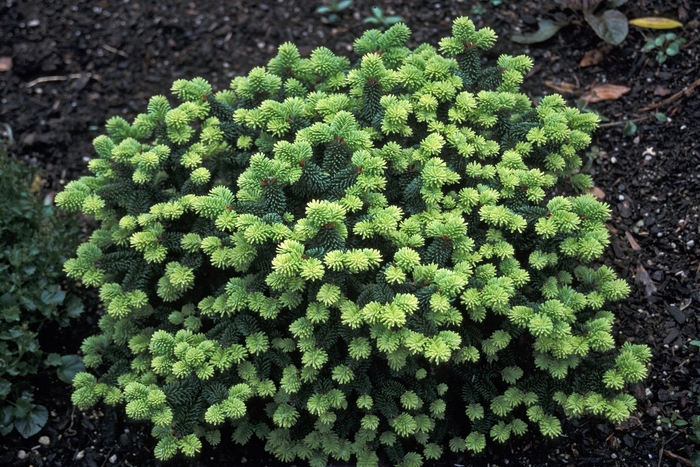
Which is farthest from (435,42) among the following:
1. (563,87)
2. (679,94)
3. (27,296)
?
(27,296)

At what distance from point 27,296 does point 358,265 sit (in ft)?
6.20

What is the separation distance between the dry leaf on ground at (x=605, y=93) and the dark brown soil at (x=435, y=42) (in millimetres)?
38

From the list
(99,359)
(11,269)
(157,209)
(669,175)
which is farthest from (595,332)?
(11,269)

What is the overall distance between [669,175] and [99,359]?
3.13 m

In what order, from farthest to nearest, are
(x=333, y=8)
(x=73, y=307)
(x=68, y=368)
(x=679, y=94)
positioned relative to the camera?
(x=333, y=8) < (x=679, y=94) < (x=73, y=307) < (x=68, y=368)

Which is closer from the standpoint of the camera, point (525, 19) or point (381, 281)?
point (381, 281)

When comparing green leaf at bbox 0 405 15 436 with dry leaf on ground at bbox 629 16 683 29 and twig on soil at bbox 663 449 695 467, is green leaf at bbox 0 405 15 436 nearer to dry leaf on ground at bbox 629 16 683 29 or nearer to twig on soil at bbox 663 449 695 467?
twig on soil at bbox 663 449 695 467

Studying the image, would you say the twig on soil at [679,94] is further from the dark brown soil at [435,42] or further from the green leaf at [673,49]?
the green leaf at [673,49]

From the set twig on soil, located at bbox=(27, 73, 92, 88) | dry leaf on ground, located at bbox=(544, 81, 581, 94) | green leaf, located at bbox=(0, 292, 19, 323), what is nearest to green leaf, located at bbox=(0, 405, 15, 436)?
green leaf, located at bbox=(0, 292, 19, 323)

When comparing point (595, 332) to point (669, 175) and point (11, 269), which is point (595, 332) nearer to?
point (669, 175)

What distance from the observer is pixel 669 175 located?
364 centimetres

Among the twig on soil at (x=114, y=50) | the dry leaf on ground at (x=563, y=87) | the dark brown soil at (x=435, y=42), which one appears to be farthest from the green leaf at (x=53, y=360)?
the dry leaf on ground at (x=563, y=87)

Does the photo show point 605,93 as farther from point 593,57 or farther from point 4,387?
point 4,387

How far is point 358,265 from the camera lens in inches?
93.2
